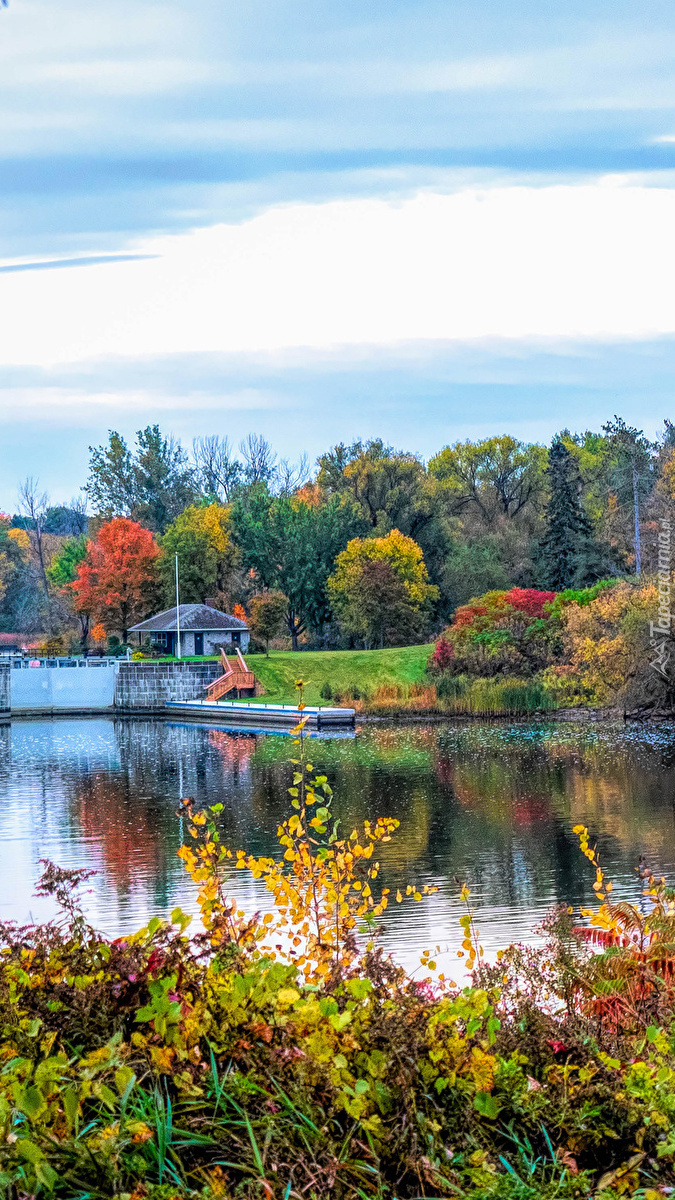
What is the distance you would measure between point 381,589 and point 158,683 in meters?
9.83

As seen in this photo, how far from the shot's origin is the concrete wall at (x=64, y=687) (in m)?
45.4

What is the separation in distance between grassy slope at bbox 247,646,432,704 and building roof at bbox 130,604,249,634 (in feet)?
6.32

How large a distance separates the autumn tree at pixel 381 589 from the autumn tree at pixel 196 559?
577 cm

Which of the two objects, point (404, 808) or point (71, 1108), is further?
point (404, 808)

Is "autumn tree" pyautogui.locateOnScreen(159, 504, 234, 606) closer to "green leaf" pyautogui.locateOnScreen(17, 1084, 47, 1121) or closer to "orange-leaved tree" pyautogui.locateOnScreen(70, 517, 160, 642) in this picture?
"orange-leaved tree" pyautogui.locateOnScreen(70, 517, 160, 642)

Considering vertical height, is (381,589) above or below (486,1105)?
above

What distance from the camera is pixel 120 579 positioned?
5238 centimetres

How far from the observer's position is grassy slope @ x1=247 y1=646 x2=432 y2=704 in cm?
4291

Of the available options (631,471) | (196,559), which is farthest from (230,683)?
(631,471)

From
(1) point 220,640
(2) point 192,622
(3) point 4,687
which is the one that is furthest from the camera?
(1) point 220,640

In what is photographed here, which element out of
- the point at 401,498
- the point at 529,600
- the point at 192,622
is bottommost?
the point at 192,622

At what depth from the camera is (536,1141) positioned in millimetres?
3436

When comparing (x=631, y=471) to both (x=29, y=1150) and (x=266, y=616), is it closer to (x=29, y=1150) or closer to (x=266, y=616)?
(x=266, y=616)

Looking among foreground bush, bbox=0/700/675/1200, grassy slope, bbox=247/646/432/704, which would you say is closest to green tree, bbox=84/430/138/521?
grassy slope, bbox=247/646/432/704
